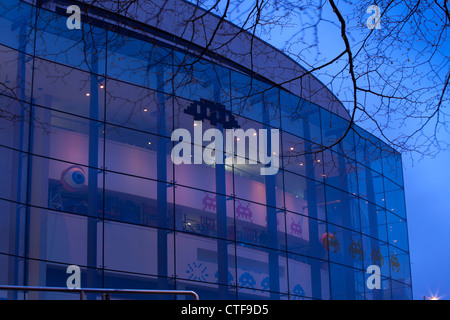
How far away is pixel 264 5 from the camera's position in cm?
711

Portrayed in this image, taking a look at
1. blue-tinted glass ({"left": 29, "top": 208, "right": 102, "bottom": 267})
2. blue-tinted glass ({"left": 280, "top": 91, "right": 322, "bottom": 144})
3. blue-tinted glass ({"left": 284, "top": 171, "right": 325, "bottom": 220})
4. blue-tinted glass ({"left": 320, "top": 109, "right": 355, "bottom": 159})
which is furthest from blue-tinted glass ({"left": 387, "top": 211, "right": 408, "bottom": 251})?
blue-tinted glass ({"left": 29, "top": 208, "right": 102, "bottom": 267})

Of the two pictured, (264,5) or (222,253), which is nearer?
(264,5)

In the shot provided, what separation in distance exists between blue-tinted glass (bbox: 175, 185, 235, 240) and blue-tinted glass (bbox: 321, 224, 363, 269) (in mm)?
5743

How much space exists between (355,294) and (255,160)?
25.3ft

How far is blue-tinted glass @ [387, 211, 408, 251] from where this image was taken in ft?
105

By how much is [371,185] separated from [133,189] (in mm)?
14456

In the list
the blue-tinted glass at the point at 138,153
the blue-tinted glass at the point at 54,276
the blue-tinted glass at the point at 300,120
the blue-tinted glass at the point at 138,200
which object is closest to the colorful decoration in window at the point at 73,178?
the blue-tinted glass at the point at 138,200

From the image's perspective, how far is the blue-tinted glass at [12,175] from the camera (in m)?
17.4

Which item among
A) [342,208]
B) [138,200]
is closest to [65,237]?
[138,200]

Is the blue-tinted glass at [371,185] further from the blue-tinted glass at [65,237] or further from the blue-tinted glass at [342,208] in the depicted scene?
the blue-tinted glass at [65,237]

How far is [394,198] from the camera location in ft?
108
